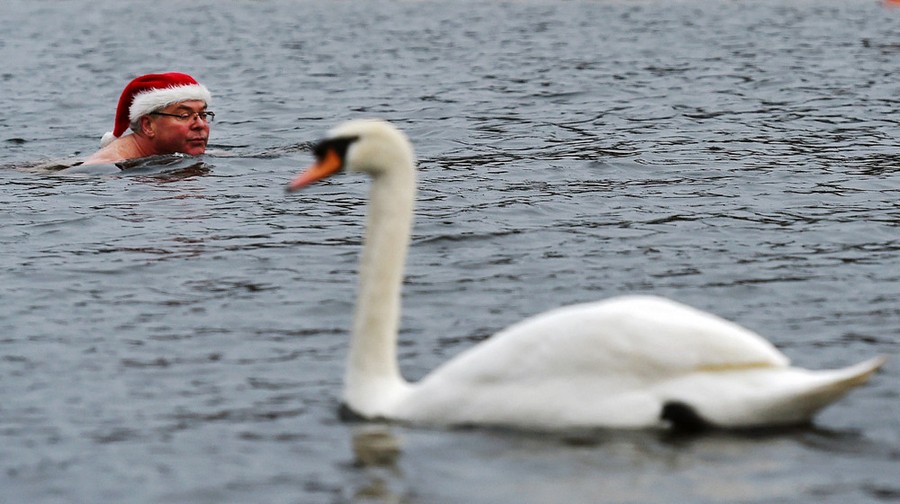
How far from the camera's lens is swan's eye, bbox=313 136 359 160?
7.02 metres

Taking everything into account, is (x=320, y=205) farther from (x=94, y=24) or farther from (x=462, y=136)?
(x=94, y=24)

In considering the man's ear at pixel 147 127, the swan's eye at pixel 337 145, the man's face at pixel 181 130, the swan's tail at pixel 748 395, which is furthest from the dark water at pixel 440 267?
the swan's eye at pixel 337 145

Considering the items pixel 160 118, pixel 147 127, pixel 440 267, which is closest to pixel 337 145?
pixel 440 267

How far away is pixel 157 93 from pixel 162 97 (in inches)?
2.7

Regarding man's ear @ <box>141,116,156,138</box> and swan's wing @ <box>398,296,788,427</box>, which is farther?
man's ear @ <box>141,116,156,138</box>

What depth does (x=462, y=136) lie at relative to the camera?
1827 cm

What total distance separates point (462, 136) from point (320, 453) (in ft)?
38.2

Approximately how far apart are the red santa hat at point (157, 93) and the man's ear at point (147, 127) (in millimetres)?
85

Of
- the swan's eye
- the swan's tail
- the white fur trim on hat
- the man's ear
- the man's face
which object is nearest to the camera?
the swan's tail

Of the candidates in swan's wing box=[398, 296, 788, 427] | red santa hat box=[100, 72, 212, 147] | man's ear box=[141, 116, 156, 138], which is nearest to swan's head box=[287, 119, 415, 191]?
swan's wing box=[398, 296, 788, 427]

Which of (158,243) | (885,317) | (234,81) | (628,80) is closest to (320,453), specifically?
(885,317)

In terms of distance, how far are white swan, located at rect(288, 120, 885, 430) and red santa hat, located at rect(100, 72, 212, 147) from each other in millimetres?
8864

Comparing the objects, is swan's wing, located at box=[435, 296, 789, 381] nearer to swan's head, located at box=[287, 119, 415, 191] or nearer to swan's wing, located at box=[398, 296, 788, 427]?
swan's wing, located at box=[398, 296, 788, 427]

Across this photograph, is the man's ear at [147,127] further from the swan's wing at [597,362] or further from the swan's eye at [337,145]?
the swan's wing at [597,362]
